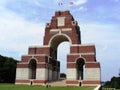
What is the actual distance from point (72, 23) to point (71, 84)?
10251 millimetres

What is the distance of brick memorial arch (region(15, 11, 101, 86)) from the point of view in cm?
4065

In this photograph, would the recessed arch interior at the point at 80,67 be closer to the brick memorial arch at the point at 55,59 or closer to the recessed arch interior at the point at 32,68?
the brick memorial arch at the point at 55,59

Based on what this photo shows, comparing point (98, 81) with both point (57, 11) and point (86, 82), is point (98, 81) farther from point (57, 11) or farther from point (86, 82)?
point (57, 11)

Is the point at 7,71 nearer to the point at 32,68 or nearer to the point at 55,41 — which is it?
the point at 32,68

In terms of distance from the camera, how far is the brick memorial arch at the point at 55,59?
4065 cm

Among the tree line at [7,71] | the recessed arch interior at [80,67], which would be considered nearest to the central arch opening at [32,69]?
the recessed arch interior at [80,67]

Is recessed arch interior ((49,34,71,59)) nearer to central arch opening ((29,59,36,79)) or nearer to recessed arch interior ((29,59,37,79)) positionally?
recessed arch interior ((29,59,37,79))

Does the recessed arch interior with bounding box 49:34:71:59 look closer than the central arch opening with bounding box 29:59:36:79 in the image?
No

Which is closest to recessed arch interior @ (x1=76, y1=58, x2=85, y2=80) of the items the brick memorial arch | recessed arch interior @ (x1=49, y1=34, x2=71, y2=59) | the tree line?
the brick memorial arch

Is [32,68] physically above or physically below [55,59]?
below

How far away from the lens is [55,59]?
4831 cm

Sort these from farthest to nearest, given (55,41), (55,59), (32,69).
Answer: (55,59) < (55,41) < (32,69)

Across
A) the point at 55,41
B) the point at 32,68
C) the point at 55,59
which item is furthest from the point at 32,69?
the point at 55,41

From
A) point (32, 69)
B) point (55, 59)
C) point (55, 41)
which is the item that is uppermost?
point (55, 41)
